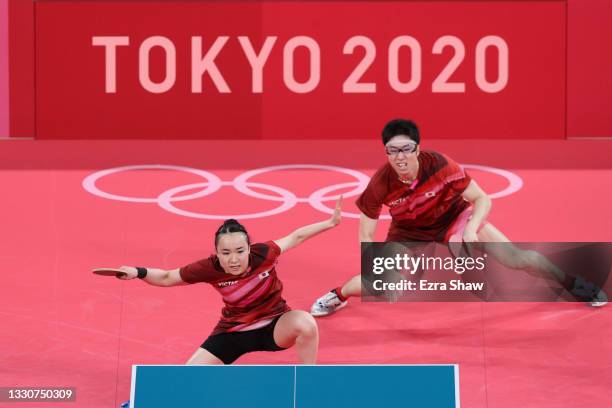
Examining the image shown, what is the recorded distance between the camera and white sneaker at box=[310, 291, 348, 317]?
28.2ft

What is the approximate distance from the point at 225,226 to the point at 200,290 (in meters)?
1.70

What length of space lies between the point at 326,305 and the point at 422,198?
2.92 ft

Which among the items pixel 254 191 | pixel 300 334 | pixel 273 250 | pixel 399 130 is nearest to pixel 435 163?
pixel 399 130

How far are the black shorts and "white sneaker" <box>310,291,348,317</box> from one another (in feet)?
3.39

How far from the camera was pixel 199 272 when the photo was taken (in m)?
7.48

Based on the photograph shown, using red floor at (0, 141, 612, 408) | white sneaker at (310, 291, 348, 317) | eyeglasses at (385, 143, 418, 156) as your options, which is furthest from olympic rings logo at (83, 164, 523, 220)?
eyeglasses at (385, 143, 418, 156)

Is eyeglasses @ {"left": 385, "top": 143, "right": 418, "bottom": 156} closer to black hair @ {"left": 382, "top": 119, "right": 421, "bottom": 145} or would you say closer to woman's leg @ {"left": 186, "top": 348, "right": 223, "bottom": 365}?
black hair @ {"left": 382, "top": 119, "right": 421, "bottom": 145}

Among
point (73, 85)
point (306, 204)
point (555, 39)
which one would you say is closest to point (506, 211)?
point (306, 204)

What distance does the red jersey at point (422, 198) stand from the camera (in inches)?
328

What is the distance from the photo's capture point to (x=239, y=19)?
37.9 ft

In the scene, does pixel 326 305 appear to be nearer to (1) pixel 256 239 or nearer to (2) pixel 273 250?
(1) pixel 256 239

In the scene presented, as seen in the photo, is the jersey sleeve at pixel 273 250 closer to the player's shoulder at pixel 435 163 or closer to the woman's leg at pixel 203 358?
the woman's leg at pixel 203 358

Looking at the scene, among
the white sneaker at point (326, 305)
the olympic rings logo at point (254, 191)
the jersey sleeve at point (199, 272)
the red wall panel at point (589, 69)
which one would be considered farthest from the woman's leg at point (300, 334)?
the red wall panel at point (589, 69)

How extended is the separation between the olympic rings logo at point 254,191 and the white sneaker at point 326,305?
1.38 m
